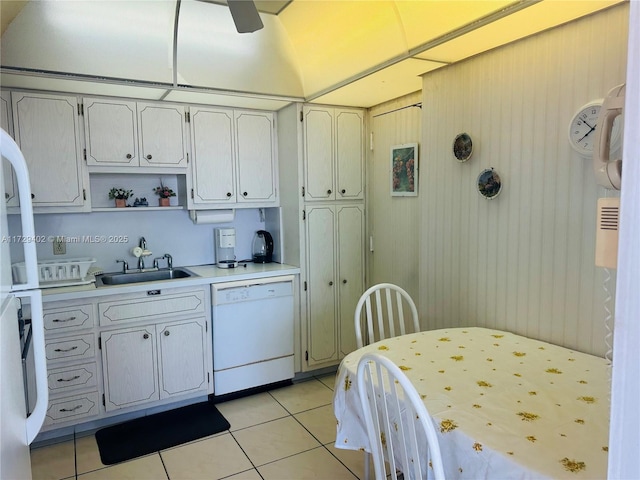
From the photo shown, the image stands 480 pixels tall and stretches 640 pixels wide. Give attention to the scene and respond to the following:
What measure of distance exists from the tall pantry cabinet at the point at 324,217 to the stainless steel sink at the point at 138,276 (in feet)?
2.79

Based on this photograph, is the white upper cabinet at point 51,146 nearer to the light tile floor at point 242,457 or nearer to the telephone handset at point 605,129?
the light tile floor at point 242,457

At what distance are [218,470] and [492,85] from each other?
255cm

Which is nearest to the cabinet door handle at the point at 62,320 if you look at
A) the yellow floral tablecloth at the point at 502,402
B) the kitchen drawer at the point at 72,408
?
the kitchen drawer at the point at 72,408

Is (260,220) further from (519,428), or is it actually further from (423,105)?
(519,428)

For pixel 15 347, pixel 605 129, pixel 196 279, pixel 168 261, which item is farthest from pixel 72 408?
pixel 605 129

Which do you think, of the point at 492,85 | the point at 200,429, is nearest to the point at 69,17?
the point at 492,85

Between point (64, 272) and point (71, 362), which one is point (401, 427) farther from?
point (64, 272)

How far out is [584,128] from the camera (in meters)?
1.95

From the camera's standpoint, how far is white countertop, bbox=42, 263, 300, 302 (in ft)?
9.11

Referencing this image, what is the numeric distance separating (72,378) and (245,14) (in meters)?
2.40

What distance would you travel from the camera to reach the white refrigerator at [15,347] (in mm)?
927

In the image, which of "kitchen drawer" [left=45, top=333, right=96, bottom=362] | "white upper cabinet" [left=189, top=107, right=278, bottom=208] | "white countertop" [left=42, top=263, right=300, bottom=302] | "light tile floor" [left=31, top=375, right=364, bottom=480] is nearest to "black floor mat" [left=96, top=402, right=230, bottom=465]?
"light tile floor" [left=31, top=375, right=364, bottom=480]

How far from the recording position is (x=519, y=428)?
1380 millimetres

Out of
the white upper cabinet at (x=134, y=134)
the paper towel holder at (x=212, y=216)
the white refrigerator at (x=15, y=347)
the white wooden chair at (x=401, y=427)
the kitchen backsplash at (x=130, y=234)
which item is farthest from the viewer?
the paper towel holder at (x=212, y=216)
